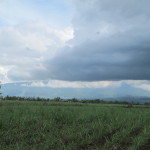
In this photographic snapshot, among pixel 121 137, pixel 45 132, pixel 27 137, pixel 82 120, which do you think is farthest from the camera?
pixel 82 120

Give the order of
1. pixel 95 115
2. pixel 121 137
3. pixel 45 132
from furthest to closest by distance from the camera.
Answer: pixel 95 115 < pixel 45 132 < pixel 121 137

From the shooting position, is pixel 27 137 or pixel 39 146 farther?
pixel 27 137

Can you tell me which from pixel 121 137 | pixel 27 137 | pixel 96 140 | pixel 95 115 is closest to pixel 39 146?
pixel 27 137

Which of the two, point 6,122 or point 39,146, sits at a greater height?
point 6,122

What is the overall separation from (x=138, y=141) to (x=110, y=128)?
86.4 inches

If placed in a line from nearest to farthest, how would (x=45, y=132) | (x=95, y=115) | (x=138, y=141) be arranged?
1. (x=138, y=141)
2. (x=45, y=132)
3. (x=95, y=115)

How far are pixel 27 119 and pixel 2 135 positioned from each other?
6.20ft

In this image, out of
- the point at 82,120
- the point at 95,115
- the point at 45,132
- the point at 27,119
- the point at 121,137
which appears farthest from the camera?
the point at 95,115

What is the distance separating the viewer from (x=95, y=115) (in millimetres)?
13211

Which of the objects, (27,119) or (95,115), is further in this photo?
(95,115)

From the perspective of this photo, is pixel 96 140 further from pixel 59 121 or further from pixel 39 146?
pixel 59 121

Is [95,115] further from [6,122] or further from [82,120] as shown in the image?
[6,122]

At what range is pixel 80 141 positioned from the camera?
859 cm

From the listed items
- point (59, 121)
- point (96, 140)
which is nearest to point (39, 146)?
point (96, 140)
